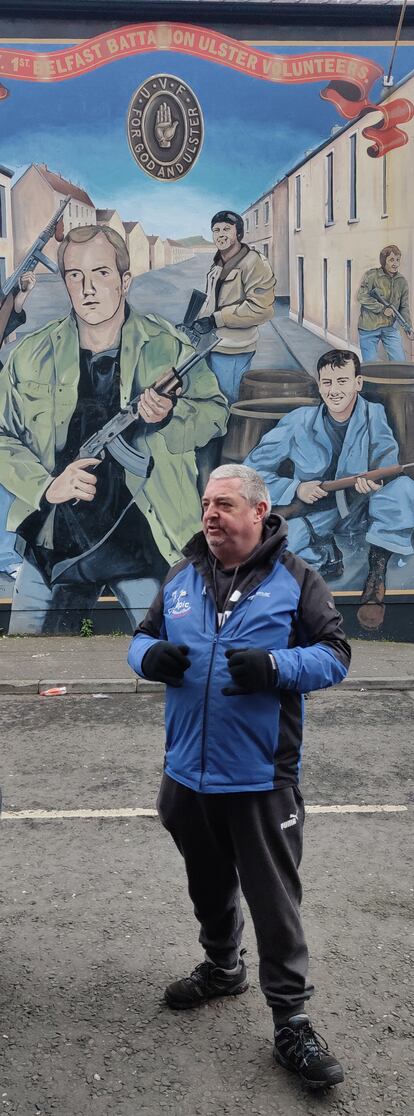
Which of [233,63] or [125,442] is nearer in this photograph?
[233,63]

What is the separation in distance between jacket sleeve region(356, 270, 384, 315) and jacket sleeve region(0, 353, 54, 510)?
3.89 metres

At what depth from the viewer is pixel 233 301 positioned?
1109cm

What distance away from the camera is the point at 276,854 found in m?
3.46

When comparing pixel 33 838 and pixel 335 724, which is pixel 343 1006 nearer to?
Result: pixel 33 838

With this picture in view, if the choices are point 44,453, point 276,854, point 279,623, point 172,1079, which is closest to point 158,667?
point 279,623

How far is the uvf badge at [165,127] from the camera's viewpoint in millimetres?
10805

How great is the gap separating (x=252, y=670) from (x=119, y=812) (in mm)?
2847

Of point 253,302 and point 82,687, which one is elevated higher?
point 253,302

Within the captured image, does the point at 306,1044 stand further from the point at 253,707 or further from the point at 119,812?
the point at 119,812

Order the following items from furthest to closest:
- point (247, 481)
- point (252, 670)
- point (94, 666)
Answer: point (94, 666), point (247, 481), point (252, 670)

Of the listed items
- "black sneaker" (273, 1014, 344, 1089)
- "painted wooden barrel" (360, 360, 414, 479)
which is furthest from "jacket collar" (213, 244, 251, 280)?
"black sneaker" (273, 1014, 344, 1089)

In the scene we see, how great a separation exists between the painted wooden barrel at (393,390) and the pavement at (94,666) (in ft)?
8.09

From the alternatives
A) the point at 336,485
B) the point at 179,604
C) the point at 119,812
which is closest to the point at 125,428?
the point at 336,485

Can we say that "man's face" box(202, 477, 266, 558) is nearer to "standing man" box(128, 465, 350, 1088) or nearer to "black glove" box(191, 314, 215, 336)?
"standing man" box(128, 465, 350, 1088)
